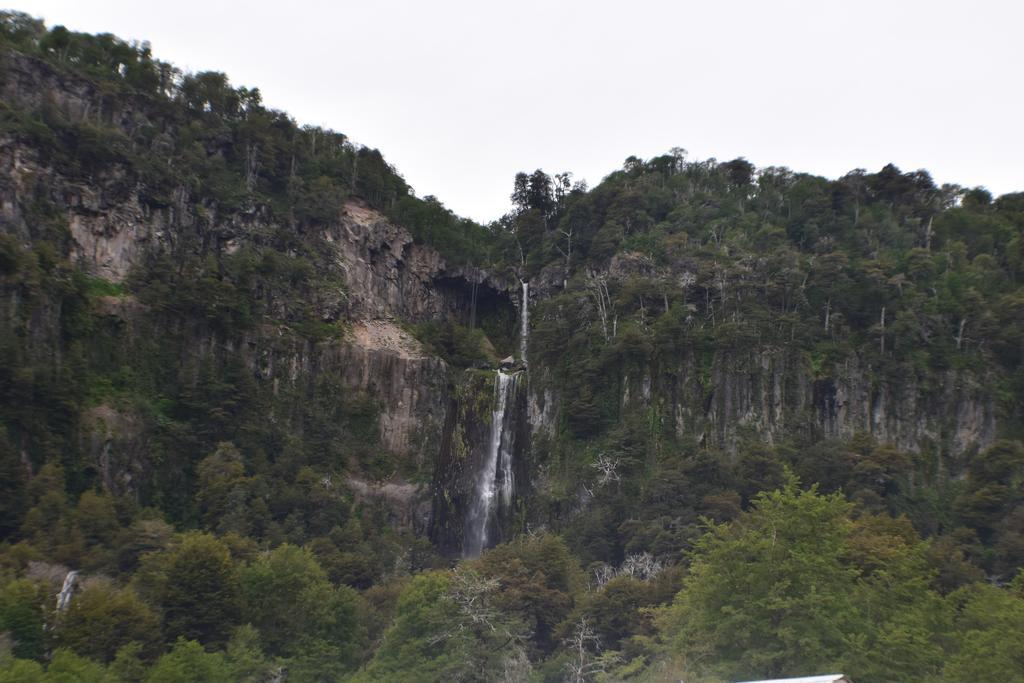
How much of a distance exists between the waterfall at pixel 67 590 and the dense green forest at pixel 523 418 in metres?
0.56

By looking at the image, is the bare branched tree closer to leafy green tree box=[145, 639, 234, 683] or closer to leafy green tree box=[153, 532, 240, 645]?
leafy green tree box=[153, 532, 240, 645]

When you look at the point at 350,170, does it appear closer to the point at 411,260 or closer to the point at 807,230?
the point at 411,260

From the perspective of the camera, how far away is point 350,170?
75.9 m

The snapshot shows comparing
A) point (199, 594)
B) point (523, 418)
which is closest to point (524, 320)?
point (523, 418)

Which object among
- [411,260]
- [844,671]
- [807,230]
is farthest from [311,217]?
[844,671]

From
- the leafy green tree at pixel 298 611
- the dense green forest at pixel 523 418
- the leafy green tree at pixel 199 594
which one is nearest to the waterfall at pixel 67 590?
the dense green forest at pixel 523 418

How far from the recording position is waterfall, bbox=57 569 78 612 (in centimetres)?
3447

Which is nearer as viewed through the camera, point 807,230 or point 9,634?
point 9,634

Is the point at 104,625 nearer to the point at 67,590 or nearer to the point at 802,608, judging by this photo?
the point at 67,590

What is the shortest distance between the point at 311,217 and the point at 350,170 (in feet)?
28.5

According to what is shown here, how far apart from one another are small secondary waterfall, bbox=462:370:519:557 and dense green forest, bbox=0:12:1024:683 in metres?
1.40

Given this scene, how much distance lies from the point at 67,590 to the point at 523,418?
105 ft

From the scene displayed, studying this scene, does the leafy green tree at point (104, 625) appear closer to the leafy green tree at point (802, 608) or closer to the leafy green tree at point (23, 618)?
the leafy green tree at point (23, 618)

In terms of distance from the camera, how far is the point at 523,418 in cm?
6269
